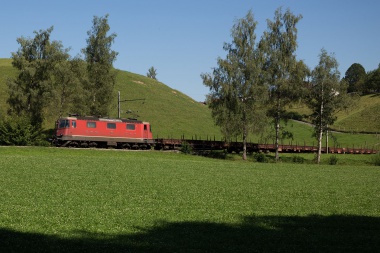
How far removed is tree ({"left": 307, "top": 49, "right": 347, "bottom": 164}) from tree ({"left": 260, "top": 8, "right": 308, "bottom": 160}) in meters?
1.89

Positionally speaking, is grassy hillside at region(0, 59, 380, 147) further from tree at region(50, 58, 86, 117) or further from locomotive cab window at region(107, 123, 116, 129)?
locomotive cab window at region(107, 123, 116, 129)

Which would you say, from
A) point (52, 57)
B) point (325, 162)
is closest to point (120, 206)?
point (52, 57)

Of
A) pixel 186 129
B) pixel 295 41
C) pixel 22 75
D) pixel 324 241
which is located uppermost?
pixel 295 41

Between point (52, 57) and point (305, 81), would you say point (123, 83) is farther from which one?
point (305, 81)

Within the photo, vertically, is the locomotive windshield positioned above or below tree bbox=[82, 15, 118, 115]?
below

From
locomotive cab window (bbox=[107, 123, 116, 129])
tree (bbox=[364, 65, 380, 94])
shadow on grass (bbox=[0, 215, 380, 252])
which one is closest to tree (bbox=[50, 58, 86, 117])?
locomotive cab window (bbox=[107, 123, 116, 129])

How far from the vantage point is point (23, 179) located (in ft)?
77.9

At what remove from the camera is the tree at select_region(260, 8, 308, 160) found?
190ft

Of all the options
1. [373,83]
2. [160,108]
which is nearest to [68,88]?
[160,108]

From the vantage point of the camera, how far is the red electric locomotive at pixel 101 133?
173ft

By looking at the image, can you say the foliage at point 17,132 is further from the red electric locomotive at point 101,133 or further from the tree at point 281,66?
the tree at point 281,66

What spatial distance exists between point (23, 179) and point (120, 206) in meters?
9.65

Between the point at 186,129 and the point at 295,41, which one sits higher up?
the point at 295,41

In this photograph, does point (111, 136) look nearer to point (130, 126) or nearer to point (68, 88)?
point (130, 126)
